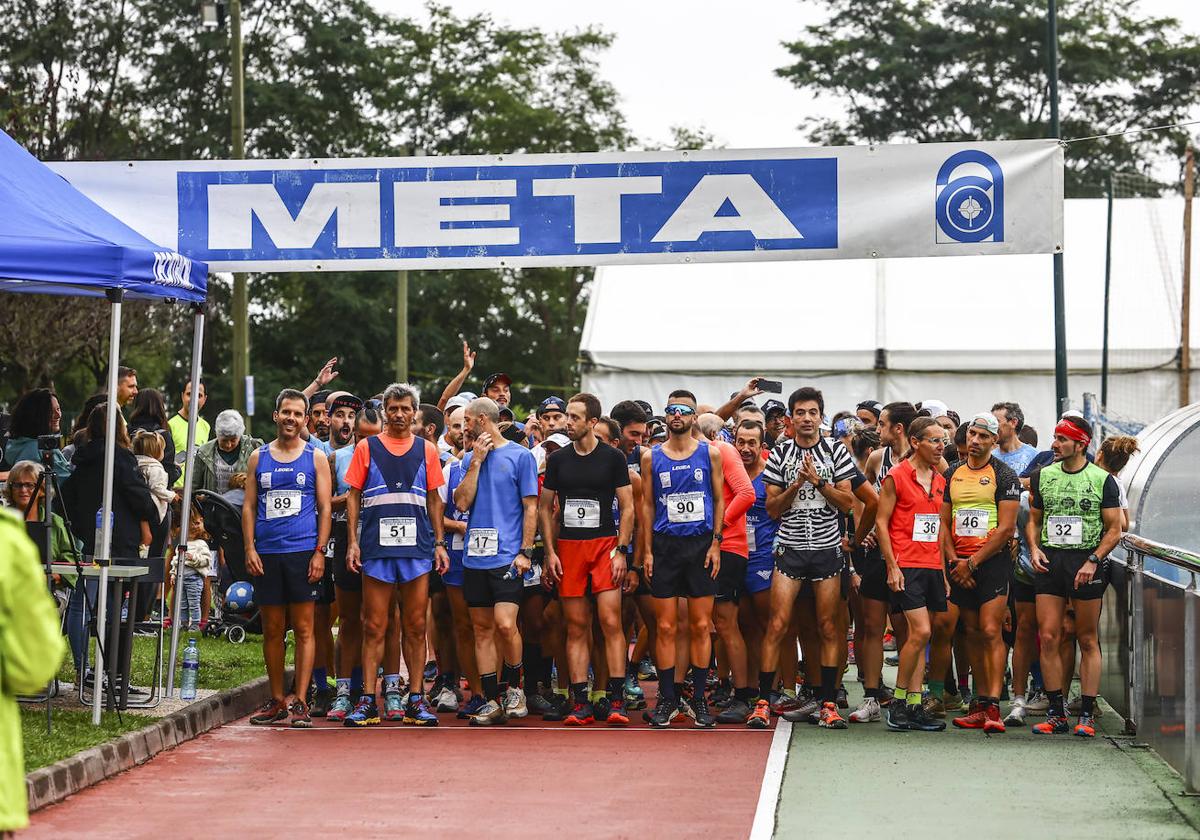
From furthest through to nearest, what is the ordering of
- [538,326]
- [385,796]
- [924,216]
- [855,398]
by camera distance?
[538,326], [855,398], [924,216], [385,796]

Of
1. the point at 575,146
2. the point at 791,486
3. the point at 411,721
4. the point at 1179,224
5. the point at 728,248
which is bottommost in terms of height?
the point at 411,721

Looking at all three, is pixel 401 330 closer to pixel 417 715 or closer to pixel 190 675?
pixel 190 675

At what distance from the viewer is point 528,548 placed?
36.5 ft

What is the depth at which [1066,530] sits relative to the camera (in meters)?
10.9

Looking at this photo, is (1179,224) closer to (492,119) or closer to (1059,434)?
(1059,434)

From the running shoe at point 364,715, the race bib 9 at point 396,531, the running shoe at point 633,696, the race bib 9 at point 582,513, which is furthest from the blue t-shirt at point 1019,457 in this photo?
the running shoe at point 364,715

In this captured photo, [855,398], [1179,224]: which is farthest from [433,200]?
[1179,224]

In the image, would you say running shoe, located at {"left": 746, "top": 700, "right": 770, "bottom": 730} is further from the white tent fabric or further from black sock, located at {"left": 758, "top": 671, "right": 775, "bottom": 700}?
the white tent fabric

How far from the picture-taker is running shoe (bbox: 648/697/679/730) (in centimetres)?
1109

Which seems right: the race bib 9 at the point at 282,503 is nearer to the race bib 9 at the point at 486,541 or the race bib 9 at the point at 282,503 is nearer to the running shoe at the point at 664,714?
the race bib 9 at the point at 486,541

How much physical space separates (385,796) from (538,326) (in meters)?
42.5

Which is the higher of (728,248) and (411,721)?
(728,248)

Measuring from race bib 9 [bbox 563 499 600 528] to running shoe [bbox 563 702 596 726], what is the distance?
117 cm

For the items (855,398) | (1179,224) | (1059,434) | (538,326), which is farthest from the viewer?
(538,326)
